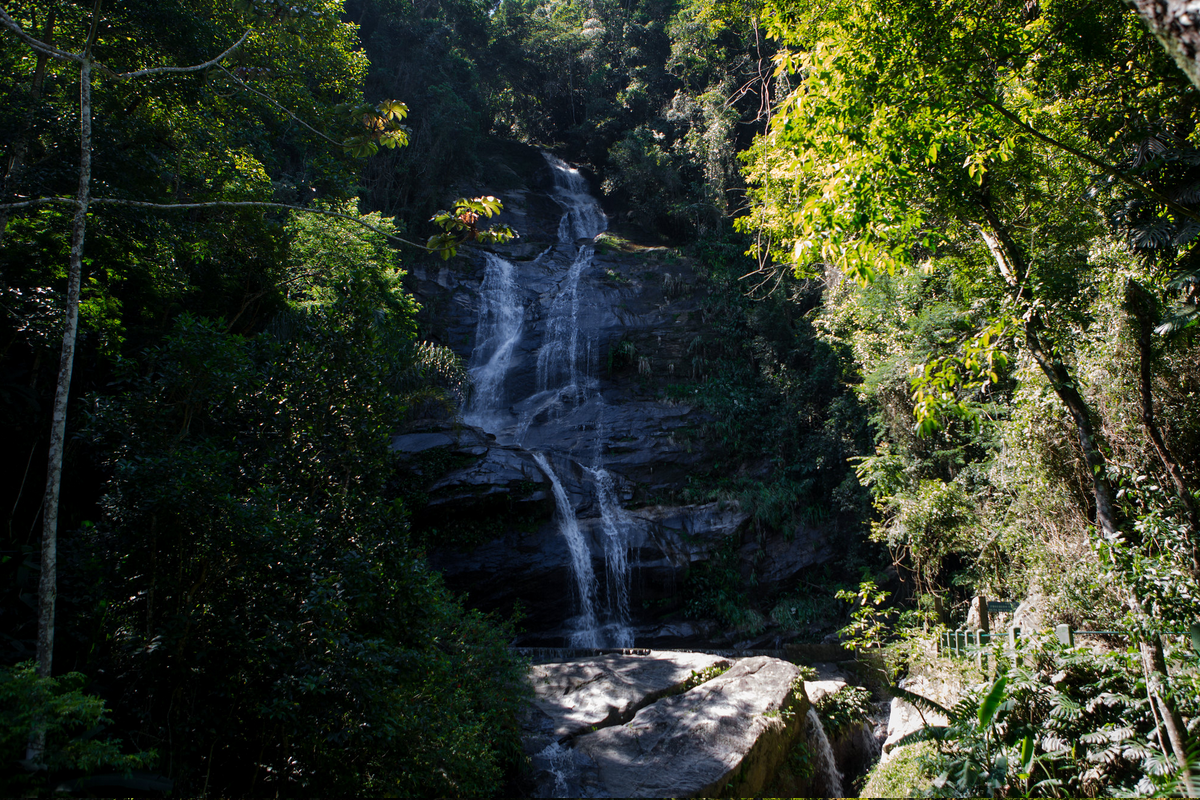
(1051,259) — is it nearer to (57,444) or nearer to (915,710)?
(915,710)

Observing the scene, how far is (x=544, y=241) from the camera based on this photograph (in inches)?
Answer: 1027

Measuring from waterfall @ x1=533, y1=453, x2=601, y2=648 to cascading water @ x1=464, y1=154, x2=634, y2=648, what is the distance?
0.02 m

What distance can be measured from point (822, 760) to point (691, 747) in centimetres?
206

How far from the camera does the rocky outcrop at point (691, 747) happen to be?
579 cm

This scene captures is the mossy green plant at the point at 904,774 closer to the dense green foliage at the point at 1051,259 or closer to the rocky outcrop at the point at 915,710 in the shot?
the dense green foliage at the point at 1051,259

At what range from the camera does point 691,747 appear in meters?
6.23

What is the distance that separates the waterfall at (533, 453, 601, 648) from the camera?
46.3 ft

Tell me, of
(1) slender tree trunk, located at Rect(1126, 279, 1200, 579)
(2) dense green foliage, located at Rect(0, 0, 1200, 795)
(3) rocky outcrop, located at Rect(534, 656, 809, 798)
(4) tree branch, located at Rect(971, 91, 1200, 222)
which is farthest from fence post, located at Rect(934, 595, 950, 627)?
(4) tree branch, located at Rect(971, 91, 1200, 222)

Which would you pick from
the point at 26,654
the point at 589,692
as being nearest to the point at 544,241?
the point at 589,692

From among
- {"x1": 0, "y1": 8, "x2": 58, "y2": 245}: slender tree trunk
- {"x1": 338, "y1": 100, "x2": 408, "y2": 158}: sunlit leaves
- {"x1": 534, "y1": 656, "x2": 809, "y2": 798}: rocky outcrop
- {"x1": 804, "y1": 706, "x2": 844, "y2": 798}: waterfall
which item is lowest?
{"x1": 804, "y1": 706, "x2": 844, "y2": 798}: waterfall

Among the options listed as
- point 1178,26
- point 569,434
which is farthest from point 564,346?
point 1178,26

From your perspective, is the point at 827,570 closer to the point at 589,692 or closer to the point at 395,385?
the point at 589,692

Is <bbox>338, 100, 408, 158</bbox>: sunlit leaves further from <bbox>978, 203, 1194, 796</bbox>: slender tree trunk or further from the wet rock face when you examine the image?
the wet rock face

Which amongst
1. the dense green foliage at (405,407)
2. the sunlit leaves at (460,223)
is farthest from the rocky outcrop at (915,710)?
the sunlit leaves at (460,223)
